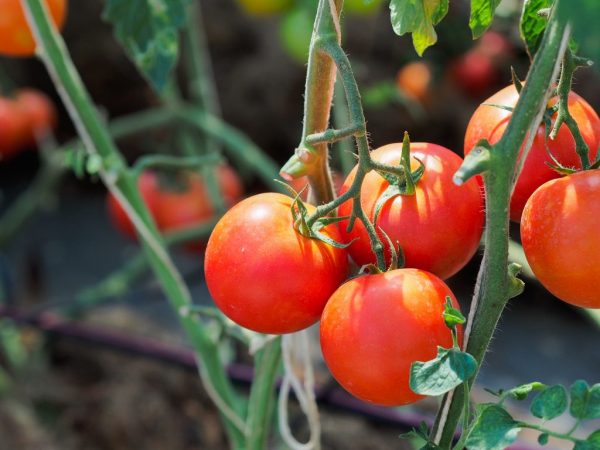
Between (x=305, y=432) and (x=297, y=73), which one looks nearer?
(x=305, y=432)

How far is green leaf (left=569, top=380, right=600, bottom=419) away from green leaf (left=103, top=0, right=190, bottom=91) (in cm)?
50

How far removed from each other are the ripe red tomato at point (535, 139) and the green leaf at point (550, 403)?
130 millimetres

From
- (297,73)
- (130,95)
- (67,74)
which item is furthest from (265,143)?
(67,74)

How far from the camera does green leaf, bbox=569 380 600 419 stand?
0.41 meters

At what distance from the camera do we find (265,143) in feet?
6.56

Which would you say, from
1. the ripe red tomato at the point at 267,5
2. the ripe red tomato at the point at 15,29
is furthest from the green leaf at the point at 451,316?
the ripe red tomato at the point at 267,5

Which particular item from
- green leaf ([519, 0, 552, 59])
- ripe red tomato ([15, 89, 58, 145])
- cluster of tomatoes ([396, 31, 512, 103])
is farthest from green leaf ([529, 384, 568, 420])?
ripe red tomato ([15, 89, 58, 145])

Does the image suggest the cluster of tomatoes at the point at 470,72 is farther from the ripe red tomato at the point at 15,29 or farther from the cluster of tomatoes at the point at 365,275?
the cluster of tomatoes at the point at 365,275

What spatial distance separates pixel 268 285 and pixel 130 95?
1685 millimetres

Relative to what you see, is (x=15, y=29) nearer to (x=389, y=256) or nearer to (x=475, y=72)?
(x=389, y=256)

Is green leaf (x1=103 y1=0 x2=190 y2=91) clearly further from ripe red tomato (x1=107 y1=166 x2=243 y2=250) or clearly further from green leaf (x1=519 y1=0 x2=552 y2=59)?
ripe red tomato (x1=107 y1=166 x2=243 y2=250)

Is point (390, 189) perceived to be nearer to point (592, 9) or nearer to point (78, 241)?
point (592, 9)

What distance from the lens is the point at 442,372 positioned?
41cm

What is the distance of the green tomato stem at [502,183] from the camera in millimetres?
394
